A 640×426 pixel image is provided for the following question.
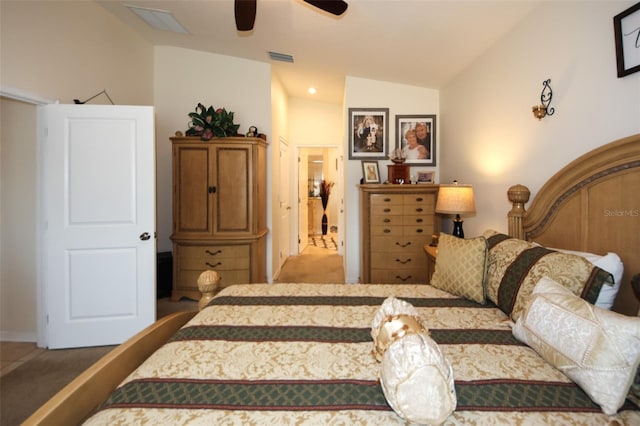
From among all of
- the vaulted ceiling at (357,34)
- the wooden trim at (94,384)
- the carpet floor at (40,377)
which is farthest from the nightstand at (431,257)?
the carpet floor at (40,377)

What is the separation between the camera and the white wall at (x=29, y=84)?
2.15 meters

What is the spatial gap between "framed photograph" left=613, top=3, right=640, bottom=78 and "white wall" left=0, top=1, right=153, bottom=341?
370 centimetres

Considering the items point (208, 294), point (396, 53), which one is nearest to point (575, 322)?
point (208, 294)

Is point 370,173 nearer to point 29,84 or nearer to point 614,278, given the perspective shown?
point 614,278

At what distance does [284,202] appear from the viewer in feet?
16.3

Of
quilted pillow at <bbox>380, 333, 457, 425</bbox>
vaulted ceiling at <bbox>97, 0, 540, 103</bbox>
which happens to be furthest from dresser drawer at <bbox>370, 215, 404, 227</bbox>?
quilted pillow at <bbox>380, 333, 457, 425</bbox>

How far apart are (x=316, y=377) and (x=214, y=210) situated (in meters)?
2.78

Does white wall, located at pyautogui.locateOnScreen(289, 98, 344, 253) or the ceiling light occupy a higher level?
the ceiling light

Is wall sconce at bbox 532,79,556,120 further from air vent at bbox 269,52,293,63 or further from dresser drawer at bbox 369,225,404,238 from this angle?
air vent at bbox 269,52,293,63

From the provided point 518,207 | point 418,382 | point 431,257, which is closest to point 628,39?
point 518,207

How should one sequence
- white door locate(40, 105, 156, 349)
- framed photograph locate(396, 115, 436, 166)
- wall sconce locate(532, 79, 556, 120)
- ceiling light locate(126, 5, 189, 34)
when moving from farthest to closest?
framed photograph locate(396, 115, 436, 166)
ceiling light locate(126, 5, 189, 34)
white door locate(40, 105, 156, 349)
wall sconce locate(532, 79, 556, 120)

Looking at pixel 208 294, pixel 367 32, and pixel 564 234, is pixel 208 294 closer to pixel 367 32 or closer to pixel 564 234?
pixel 564 234

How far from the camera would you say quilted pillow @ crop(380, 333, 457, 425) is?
731 mm

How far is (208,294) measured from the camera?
1.79 metres
